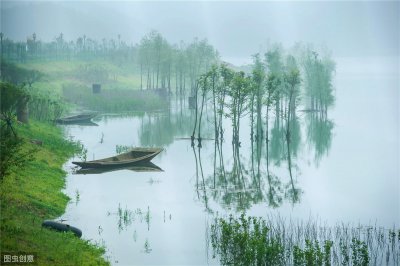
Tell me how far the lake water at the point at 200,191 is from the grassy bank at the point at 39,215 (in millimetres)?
1136

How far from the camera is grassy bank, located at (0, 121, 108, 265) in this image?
22.5 m

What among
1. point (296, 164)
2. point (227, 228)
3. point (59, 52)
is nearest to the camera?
point (227, 228)

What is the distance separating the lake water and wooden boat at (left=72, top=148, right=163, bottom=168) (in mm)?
829

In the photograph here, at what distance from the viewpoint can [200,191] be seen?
41812mm

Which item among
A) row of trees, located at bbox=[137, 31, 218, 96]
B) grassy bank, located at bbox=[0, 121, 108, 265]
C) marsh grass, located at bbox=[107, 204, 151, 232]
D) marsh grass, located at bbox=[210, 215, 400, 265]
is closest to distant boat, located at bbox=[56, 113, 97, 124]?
grassy bank, located at bbox=[0, 121, 108, 265]

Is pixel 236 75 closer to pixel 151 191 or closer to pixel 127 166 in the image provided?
pixel 127 166

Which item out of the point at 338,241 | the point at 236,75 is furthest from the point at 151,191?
the point at 236,75

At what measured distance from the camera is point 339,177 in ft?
159

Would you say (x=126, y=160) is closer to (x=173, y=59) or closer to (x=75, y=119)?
(x=75, y=119)

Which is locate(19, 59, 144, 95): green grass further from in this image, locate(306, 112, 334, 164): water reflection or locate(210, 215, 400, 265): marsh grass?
locate(210, 215, 400, 265): marsh grass

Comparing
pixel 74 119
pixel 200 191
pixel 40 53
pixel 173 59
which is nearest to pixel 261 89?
pixel 74 119

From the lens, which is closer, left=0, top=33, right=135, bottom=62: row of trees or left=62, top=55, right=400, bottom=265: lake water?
left=62, top=55, right=400, bottom=265: lake water

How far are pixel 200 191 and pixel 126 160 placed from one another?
8.18 m

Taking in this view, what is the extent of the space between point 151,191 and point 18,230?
681 inches
